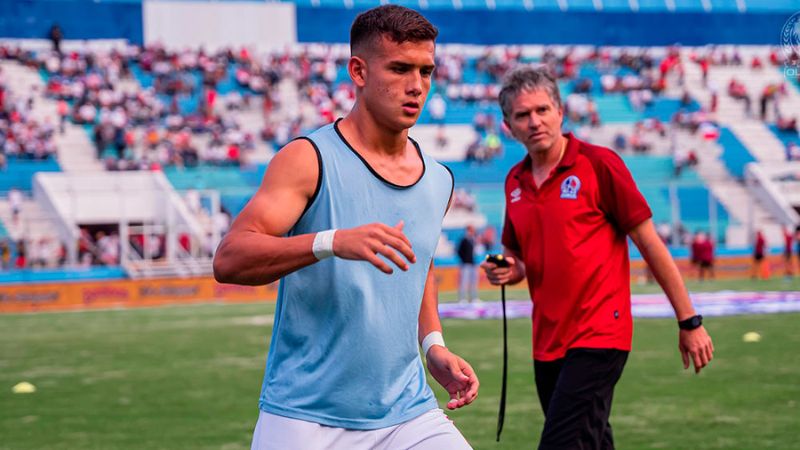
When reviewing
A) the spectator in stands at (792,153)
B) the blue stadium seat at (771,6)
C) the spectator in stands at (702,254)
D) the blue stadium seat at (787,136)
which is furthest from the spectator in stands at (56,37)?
the blue stadium seat at (771,6)

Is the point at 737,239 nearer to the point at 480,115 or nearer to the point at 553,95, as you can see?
the point at 480,115

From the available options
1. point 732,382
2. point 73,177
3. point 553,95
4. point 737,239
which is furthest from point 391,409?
point 737,239

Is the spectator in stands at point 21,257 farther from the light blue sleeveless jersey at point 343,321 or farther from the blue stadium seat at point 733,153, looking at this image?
the light blue sleeveless jersey at point 343,321

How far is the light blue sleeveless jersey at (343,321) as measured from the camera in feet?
13.2

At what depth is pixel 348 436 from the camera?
411 centimetres

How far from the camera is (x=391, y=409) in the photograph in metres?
4.19

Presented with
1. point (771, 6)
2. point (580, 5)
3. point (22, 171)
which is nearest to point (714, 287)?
point (22, 171)

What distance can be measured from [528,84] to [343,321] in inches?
95.2

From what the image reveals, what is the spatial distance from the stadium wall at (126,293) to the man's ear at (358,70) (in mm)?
28900

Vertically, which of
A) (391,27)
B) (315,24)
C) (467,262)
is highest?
(391,27)

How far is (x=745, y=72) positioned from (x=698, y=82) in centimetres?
289

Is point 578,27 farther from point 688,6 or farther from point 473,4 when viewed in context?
point 688,6

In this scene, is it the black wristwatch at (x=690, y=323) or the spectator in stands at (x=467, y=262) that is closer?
the black wristwatch at (x=690, y=323)

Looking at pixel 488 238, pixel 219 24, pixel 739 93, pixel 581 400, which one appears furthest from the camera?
pixel 219 24
